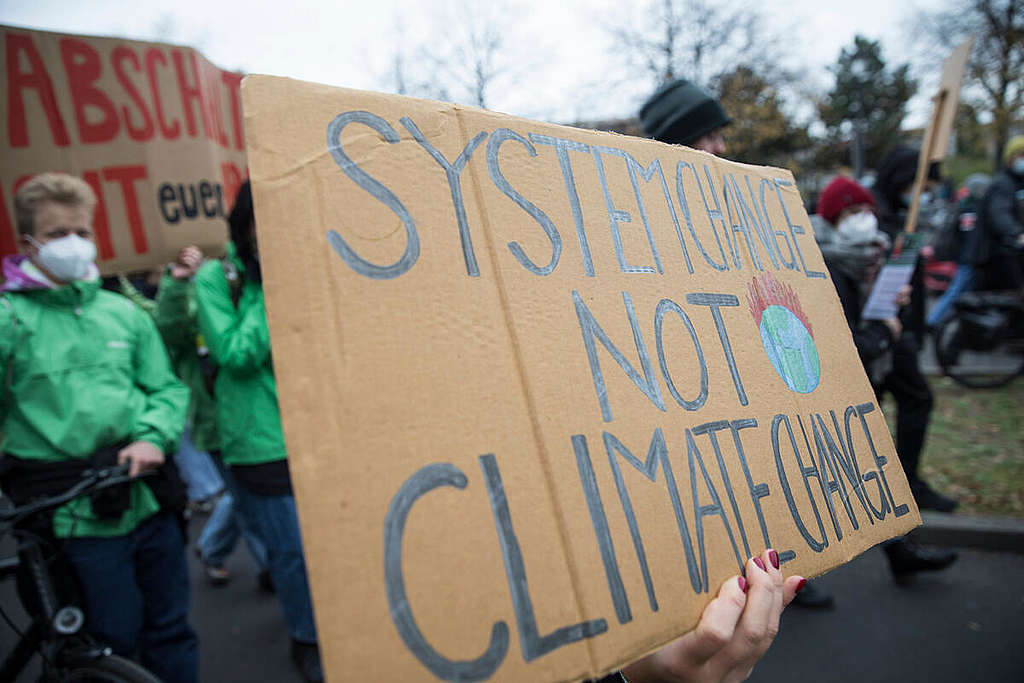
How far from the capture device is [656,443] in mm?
945

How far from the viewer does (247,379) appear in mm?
2246

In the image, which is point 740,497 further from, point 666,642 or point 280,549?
point 280,549

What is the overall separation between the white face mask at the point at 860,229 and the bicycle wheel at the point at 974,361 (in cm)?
380

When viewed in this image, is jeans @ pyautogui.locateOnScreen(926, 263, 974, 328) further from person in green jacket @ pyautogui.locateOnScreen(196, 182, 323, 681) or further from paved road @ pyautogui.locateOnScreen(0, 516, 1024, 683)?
person in green jacket @ pyautogui.locateOnScreen(196, 182, 323, 681)

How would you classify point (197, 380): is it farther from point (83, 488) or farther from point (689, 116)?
point (689, 116)

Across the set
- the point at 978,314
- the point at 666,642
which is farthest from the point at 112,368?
the point at 978,314

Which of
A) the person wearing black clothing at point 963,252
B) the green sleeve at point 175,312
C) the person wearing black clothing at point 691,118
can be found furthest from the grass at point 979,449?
the green sleeve at point 175,312

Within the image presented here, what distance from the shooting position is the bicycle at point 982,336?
5617mm

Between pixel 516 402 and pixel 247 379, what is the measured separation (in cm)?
170

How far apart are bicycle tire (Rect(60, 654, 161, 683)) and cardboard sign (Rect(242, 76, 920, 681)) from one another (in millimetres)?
1749

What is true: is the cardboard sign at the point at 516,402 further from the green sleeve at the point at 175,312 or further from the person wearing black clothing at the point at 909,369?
the person wearing black clothing at the point at 909,369

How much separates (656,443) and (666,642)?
0.92ft

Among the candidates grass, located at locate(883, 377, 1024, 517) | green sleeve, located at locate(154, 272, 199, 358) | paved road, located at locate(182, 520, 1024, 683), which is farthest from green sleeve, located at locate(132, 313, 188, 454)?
grass, located at locate(883, 377, 1024, 517)

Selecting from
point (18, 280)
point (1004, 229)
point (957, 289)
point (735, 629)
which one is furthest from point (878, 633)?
point (957, 289)
